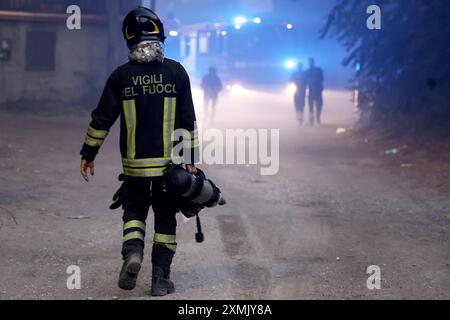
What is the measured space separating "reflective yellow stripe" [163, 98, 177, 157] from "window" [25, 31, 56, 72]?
1674 cm

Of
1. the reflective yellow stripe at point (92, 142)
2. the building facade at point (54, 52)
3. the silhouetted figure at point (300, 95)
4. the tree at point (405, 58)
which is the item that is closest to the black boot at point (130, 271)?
the reflective yellow stripe at point (92, 142)

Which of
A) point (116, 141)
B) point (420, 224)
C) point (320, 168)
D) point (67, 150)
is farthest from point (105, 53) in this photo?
point (420, 224)

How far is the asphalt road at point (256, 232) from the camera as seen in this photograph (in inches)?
216

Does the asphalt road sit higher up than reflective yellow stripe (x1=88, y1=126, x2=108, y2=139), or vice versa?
reflective yellow stripe (x1=88, y1=126, x2=108, y2=139)

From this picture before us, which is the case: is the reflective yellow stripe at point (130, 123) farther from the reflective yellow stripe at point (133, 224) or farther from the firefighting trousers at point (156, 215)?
the reflective yellow stripe at point (133, 224)

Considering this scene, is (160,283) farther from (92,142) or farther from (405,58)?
(405,58)

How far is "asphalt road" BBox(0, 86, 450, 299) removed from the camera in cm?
548

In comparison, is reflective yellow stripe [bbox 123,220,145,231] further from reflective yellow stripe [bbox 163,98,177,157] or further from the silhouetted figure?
the silhouetted figure

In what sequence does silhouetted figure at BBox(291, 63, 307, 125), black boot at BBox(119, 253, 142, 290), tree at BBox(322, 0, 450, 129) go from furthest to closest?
1. silhouetted figure at BBox(291, 63, 307, 125)
2. tree at BBox(322, 0, 450, 129)
3. black boot at BBox(119, 253, 142, 290)

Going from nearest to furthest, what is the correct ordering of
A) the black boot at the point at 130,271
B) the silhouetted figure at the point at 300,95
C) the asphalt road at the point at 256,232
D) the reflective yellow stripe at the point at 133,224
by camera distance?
the black boot at the point at 130,271 → the reflective yellow stripe at the point at 133,224 → the asphalt road at the point at 256,232 → the silhouetted figure at the point at 300,95

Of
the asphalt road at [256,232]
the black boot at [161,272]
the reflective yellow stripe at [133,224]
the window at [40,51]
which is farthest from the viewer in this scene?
the window at [40,51]

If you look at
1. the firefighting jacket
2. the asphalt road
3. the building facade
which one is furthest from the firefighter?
the building facade
